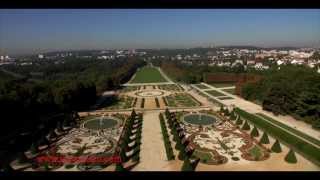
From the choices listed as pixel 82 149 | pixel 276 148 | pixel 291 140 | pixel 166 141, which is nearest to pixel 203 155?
pixel 166 141

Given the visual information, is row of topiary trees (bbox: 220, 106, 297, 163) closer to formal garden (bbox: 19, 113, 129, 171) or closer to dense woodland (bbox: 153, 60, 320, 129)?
dense woodland (bbox: 153, 60, 320, 129)

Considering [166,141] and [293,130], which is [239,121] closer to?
[293,130]

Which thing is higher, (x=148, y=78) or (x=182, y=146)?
(x=182, y=146)

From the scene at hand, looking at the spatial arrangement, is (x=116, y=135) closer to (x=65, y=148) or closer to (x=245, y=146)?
(x=65, y=148)

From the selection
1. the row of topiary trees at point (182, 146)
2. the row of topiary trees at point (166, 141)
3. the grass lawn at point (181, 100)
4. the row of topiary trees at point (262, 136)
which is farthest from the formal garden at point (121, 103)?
the row of topiary trees at point (262, 136)

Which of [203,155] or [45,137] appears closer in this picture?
[203,155]

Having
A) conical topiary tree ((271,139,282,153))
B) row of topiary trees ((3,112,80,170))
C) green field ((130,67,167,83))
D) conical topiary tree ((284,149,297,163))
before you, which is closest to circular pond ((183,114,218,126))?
conical topiary tree ((271,139,282,153))
